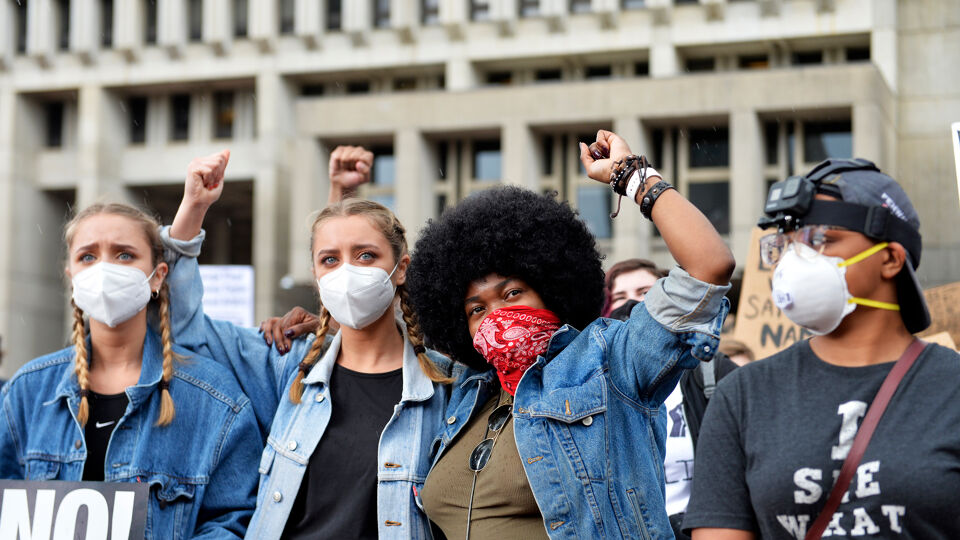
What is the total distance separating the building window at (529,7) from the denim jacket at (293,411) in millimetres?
32440

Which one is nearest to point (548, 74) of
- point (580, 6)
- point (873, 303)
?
point (580, 6)

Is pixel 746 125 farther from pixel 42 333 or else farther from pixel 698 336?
pixel 698 336

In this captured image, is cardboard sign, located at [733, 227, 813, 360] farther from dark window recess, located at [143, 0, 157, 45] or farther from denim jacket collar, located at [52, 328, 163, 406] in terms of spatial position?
dark window recess, located at [143, 0, 157, 45]

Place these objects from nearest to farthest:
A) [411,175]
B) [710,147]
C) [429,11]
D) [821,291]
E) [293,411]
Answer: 1. [821,291]
2. [293,411]
3. [710,147]
4. [411,175]
5. [429,11]

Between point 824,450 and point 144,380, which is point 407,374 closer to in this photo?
point 144,380

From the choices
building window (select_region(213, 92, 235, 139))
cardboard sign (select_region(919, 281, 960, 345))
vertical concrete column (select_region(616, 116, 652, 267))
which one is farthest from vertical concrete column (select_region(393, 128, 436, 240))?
cardboard sign (select_region(919, 281, 960, 345))

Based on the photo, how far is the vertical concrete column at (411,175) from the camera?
34.7 metres

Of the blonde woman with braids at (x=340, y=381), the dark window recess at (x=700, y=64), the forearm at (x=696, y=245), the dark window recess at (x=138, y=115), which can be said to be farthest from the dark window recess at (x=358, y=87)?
the forearm at (x=696, y=245)

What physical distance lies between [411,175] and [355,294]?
30.8 meters

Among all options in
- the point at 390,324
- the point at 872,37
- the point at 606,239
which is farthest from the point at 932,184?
the point at 390,324

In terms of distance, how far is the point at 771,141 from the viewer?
1336 inches

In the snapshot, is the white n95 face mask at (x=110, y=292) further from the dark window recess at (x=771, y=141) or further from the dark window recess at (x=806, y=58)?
the dark window recess at (x=806, y=58)

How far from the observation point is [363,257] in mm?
4258

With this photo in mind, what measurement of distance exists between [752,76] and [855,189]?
3000 cm
